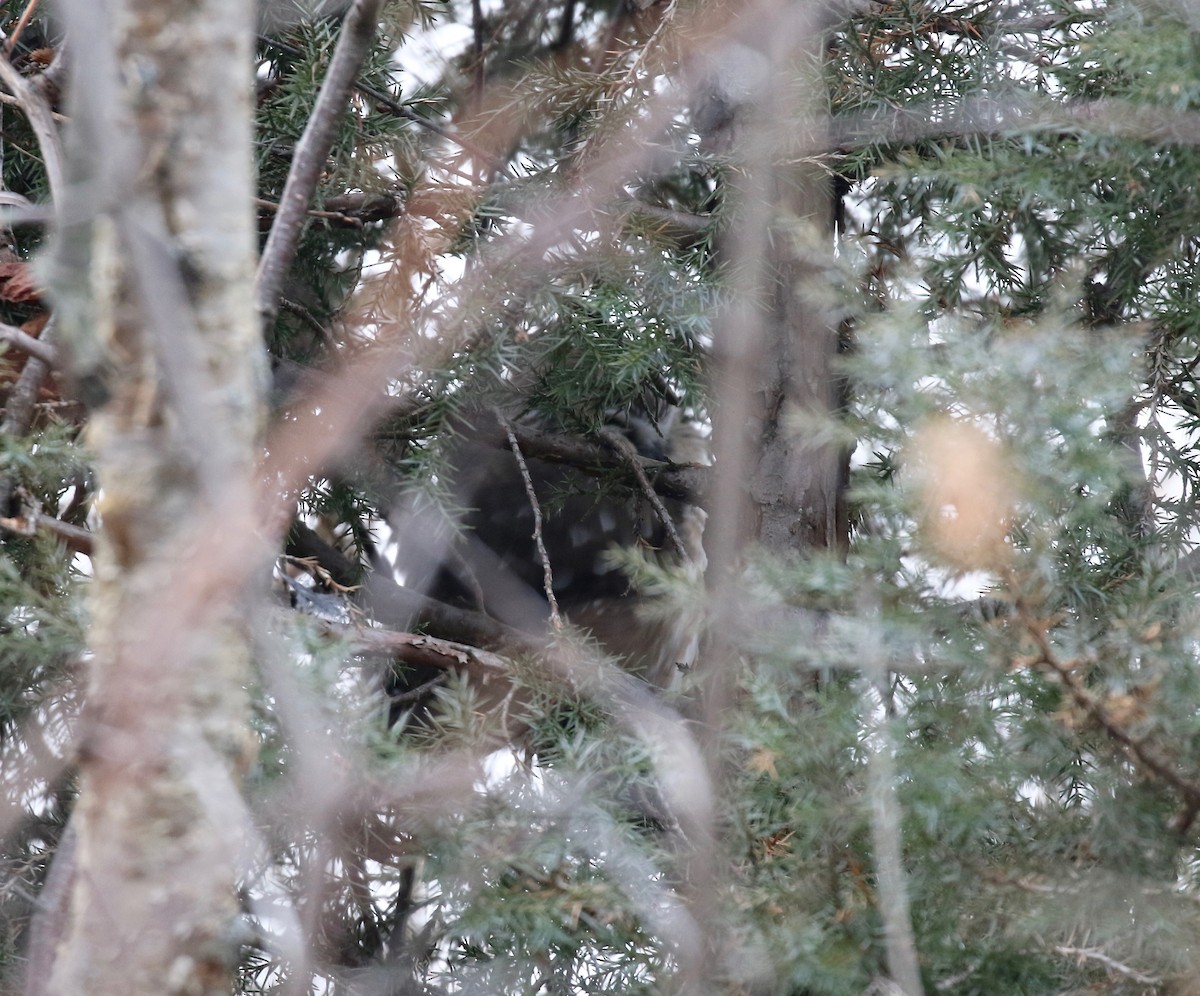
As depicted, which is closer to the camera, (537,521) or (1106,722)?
(1106,722)

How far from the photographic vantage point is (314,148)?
562 mm

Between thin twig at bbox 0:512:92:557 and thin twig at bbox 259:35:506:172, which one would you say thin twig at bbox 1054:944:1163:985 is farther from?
thin twig at bbox 259:35:506:172

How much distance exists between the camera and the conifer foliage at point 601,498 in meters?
0.44

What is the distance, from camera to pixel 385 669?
114 cm

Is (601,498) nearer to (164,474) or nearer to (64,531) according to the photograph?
(64,531)

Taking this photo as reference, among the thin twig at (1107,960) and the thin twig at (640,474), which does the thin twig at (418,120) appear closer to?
the thin twig at (640,474)

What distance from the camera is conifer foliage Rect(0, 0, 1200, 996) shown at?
443mm

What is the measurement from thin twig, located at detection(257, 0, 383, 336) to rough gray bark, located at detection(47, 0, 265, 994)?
3.8 inches

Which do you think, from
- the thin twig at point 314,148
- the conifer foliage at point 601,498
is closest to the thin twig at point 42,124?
the conifer foliage at point 601,498

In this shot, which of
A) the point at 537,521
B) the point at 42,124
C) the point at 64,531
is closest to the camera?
the point at 42,124

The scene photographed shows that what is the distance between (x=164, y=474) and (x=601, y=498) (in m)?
0.93

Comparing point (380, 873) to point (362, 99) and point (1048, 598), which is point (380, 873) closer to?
point (1048, 598)

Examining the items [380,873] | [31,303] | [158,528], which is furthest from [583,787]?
[31,303]

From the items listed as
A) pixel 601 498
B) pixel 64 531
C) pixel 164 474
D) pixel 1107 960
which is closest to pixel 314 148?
pixel 164 474
